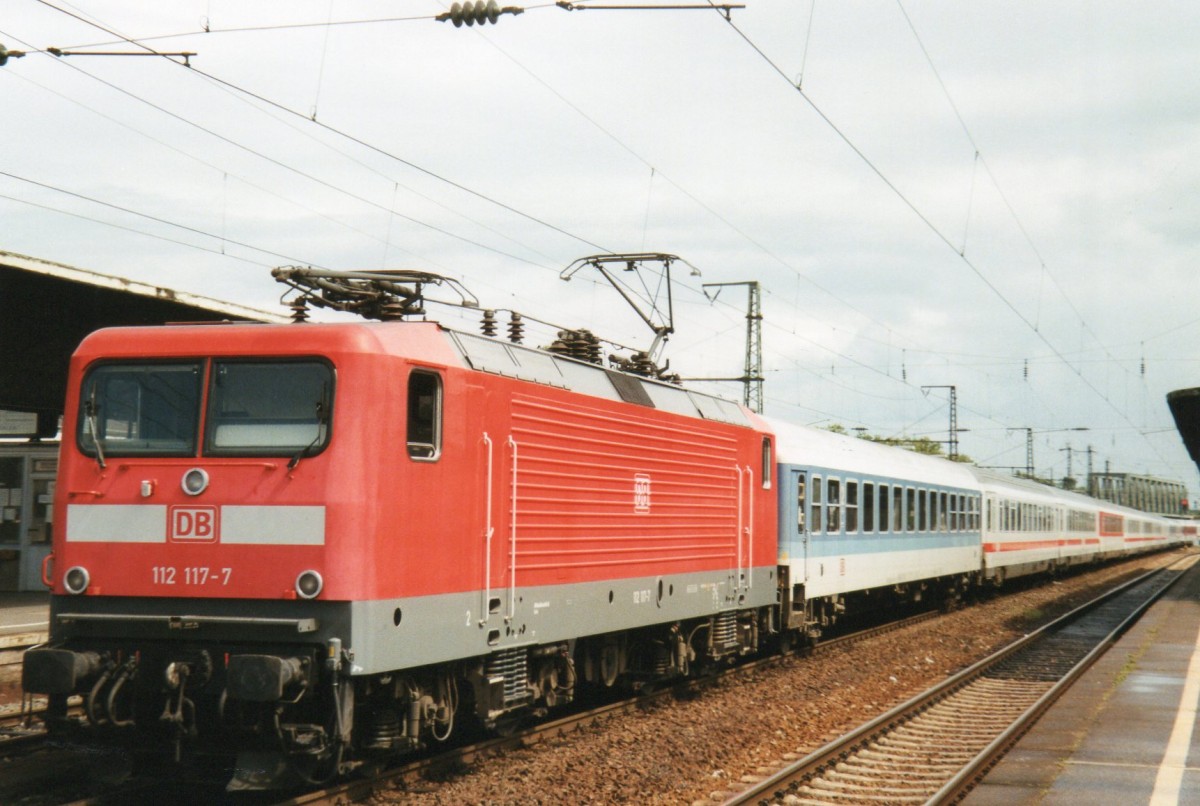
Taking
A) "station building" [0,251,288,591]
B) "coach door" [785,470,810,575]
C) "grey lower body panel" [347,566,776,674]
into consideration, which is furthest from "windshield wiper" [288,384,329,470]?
"coach door" [785,470,810,575]

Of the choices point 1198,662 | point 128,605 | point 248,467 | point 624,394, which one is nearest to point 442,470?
point 248,467

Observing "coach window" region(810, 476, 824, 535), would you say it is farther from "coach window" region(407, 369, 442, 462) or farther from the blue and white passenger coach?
"coach window" region(407, 369, 442, 462)

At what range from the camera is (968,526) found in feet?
96.9

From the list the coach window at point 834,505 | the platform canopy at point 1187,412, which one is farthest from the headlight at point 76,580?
the platform canopy at point 1187,412

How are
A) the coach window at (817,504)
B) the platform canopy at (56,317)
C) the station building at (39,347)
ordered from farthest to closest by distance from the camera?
the coach window at (817,504) < the platform canopy at (56,317) < the station building at (39,347)

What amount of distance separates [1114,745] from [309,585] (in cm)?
744

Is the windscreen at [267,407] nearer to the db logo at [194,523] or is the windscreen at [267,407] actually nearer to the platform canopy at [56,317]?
the db logo at [194,523]

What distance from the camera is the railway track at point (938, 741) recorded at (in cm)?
957

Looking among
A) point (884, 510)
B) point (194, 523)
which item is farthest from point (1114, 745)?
point (884, 510)

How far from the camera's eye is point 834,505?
19.8 meters

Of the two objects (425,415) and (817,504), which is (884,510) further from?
(425,415)

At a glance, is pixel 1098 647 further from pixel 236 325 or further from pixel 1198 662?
pixel 236 325

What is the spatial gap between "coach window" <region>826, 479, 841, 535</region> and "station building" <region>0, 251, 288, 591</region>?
29.9 feet

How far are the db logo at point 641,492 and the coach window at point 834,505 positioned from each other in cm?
721
